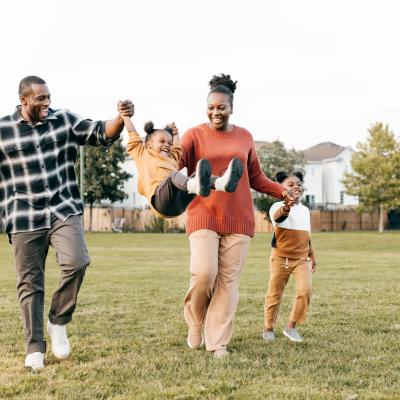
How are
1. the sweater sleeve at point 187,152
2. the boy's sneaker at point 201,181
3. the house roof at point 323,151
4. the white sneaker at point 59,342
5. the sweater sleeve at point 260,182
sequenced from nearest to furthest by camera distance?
the boy's sneaker at point 201,181 → the white sneaker at point 59,342 → the sweater sleeve at point 187,152 → the sweater sleeve at point 260,182 → the house roof at point 323,151

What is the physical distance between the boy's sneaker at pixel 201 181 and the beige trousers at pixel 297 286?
2.41m

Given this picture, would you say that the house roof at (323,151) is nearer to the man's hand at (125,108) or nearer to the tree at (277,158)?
the tree at (277,158)

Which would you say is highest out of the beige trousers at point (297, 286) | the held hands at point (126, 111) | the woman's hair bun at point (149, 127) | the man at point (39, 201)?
the held hands at point (126, 111)

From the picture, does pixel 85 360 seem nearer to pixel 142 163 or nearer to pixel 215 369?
pixel 215 369

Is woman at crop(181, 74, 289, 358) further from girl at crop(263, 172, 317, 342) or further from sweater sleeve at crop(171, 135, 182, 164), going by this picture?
girl at crop(263, 172, 317, 342)

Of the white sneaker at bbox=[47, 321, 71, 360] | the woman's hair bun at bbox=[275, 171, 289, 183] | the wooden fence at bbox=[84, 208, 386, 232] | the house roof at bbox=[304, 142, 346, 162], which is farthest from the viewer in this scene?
the house roof at bbox=[304, 142, 346, 162]

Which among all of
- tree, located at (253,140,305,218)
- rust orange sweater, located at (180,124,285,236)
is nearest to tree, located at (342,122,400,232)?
tree, located at (253,140,305,218)

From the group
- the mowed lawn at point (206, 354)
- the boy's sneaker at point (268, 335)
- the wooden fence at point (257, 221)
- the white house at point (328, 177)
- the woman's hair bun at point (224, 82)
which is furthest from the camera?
the white house at point (328, 177)

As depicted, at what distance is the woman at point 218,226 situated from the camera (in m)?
6.41

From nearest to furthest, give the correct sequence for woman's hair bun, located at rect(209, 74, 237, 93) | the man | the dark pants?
the dark pants, the man, woman's hair bun, located at rect(209, 74, 237, 93)

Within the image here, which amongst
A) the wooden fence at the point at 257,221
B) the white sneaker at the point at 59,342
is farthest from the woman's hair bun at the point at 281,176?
the wooden fence at the point at 257,221

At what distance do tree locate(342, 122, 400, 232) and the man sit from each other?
59478mm

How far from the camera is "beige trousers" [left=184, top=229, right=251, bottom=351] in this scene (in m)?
6.40

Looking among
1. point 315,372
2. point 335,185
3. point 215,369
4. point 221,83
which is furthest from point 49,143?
point 335,185
